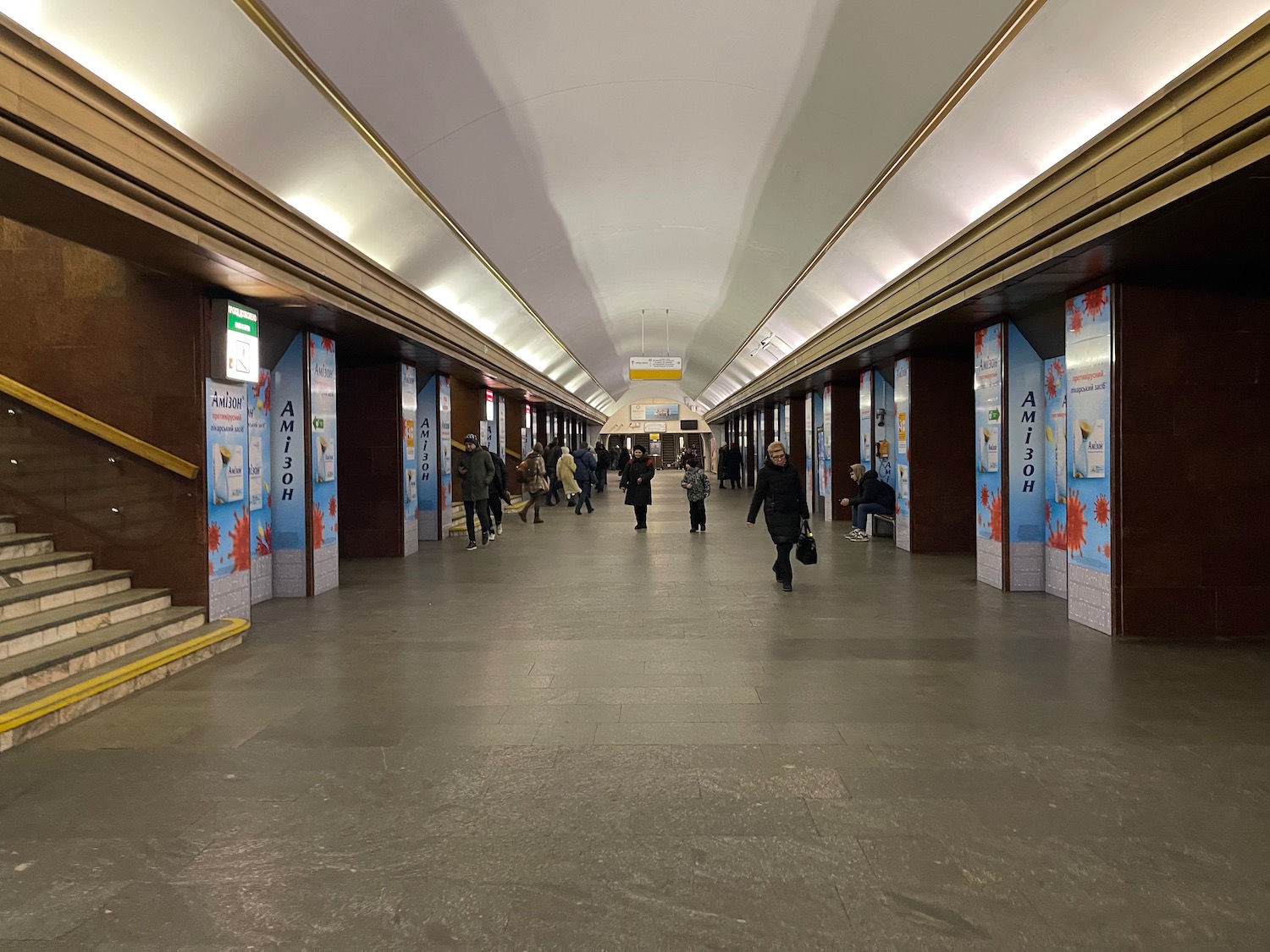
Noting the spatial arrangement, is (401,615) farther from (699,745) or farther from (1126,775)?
(1126,775)

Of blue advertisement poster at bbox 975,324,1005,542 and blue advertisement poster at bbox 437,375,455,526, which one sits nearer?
blue advertisement poster at bbox 975,324,1005,542

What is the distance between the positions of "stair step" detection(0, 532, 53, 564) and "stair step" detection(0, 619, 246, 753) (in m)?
1.41

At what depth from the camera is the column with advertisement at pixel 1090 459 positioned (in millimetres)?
6723

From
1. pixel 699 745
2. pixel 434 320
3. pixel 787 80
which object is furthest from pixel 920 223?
pixel 699 745

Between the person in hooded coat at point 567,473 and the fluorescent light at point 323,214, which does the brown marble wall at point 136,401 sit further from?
the person in hooded coat at point 567,473

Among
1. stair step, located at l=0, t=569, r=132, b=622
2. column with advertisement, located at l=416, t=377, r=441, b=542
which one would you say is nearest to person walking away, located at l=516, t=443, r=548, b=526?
column with advertisement, located at l=416, t=377, r=441, b=542

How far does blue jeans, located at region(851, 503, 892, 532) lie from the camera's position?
44.2ft

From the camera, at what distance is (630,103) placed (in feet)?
25.2

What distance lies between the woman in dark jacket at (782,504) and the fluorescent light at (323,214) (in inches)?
190

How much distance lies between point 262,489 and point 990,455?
8.01 meters

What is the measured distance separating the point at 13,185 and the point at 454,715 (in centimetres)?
353

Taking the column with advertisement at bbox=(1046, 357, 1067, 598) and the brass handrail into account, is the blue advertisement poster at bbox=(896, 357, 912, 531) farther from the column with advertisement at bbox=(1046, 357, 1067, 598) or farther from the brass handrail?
the brass handrail

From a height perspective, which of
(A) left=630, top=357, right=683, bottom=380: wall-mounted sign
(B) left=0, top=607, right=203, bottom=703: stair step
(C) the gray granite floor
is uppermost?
(A) left=630, top=357, right=683, bottom=380: wall-mounted sign

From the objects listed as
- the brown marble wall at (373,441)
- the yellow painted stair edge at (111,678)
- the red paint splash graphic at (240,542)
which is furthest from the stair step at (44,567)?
the brown marble wall at (373,441)
